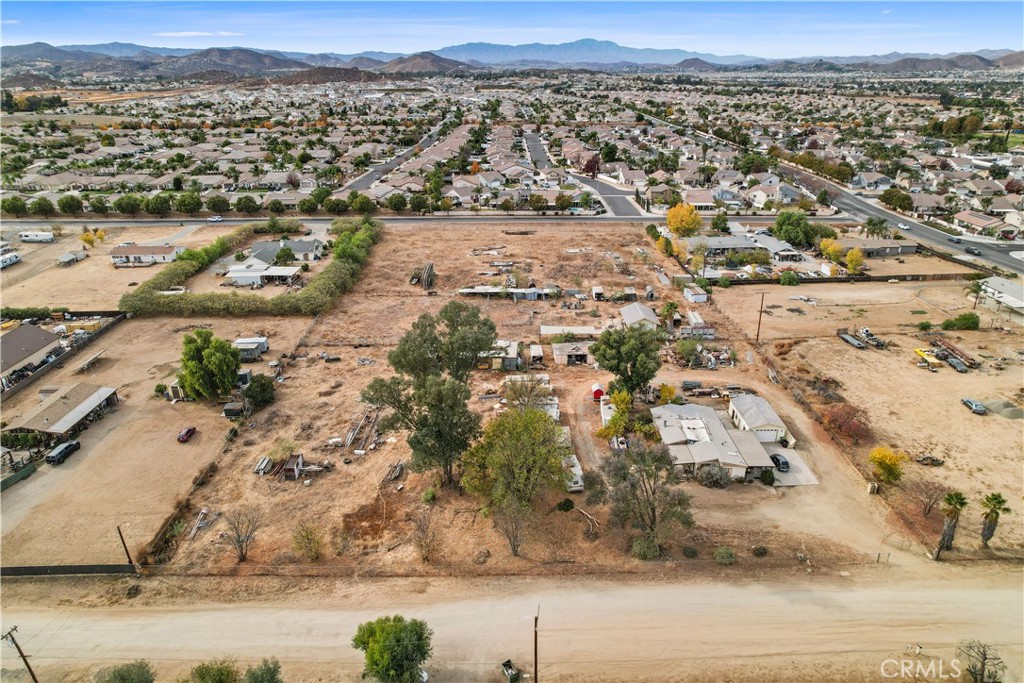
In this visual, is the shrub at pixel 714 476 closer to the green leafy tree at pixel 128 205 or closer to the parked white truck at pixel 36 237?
the parked white truck at pixel 36 237

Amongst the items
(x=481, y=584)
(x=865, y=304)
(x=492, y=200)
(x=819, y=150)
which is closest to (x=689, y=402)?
(x=481, y=584)

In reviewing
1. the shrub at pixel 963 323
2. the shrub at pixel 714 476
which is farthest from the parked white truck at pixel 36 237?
the shrub at pixel 963 323

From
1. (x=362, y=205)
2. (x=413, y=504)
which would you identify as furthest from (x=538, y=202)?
(x=413, y=504)

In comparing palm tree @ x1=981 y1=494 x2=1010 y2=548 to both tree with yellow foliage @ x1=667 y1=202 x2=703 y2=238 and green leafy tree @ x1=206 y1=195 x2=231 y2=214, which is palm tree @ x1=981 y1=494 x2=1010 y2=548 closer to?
tree with yellow foliage @ x1=667 y1=202 x2=703 y2=238

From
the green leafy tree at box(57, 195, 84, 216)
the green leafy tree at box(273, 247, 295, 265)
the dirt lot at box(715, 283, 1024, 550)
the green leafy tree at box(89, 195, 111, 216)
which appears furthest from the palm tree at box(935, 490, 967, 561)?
the green leafy tree at box(57, 195, 84, 216)

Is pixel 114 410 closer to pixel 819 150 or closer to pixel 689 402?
pixel 689 402
